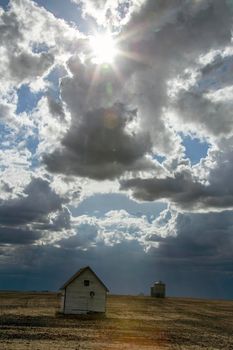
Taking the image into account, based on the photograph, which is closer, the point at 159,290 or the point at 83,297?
the point at 83,297

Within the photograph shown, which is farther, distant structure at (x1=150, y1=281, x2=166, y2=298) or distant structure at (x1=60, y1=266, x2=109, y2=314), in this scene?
distant structure at (x1=150, y1=281, x2=166, y2=298)

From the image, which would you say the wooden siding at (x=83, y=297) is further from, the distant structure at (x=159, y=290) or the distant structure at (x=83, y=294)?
the distant structure at (x=159, y=290)

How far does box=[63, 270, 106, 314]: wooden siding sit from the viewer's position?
65125 mm

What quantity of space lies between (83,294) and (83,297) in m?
0.36

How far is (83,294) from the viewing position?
65750mm

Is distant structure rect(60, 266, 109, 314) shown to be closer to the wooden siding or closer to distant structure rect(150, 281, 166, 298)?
the wooden siding

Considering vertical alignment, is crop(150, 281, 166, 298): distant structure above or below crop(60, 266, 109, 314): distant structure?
above

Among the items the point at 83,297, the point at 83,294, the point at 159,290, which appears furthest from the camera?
the point at 159,290

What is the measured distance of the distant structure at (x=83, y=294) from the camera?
6512 centimetres

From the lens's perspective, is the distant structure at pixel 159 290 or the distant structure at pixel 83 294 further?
the distant structure at pixel 159 290

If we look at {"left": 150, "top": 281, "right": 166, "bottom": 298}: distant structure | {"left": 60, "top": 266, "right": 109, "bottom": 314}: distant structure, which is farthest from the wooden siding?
{"left": 150, "top": 281, "right": 166, "bottom": 298}: distant structure

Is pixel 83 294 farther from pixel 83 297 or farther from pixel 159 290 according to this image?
pixel 159 290

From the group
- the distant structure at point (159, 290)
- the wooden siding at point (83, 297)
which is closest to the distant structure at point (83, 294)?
the wooden siding at point (83, 297)

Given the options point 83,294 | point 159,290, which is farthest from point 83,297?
point 159,290
